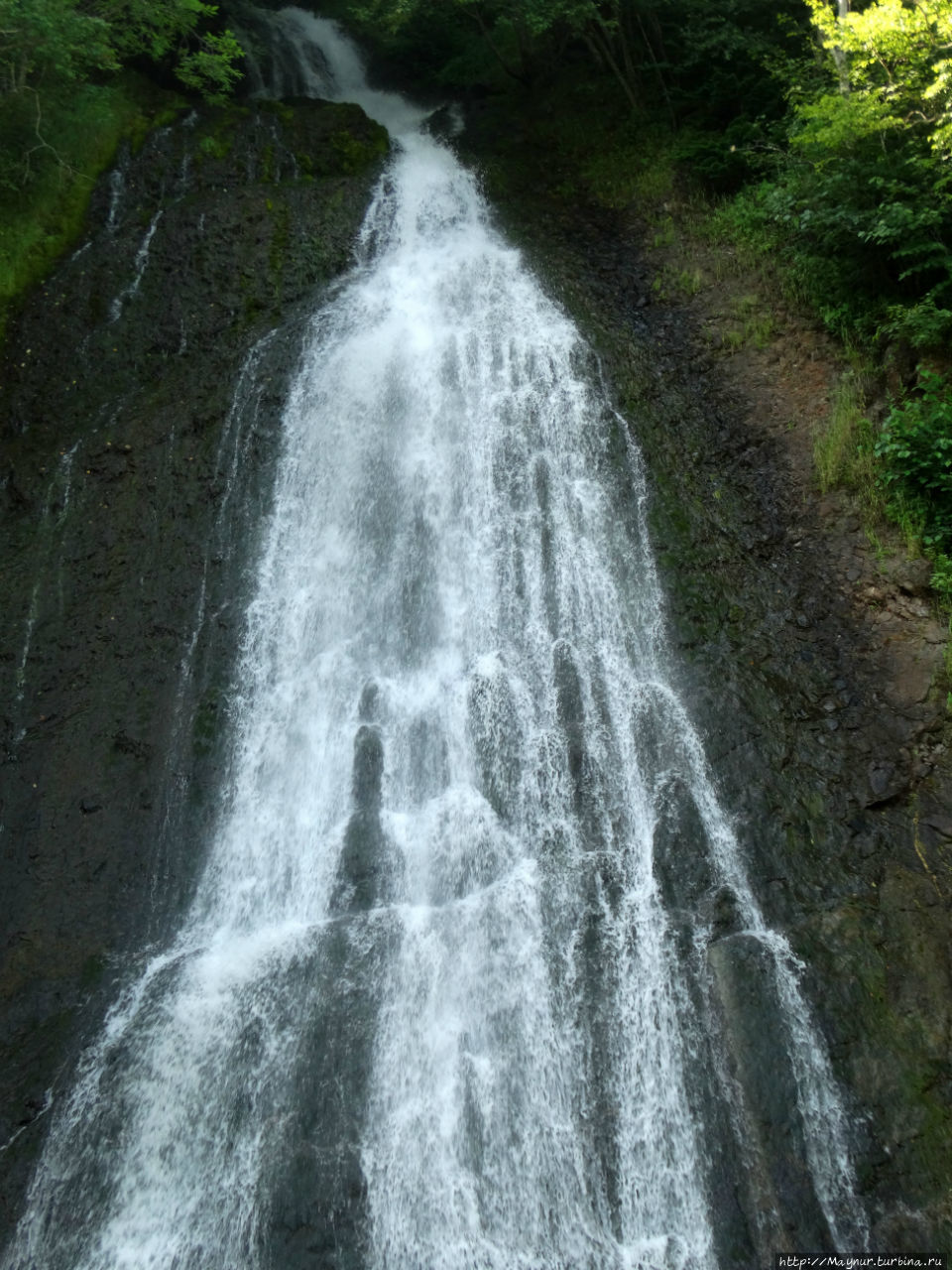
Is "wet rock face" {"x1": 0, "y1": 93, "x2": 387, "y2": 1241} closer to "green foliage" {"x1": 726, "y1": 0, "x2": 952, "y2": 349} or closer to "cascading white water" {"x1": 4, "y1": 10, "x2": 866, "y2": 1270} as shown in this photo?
"cascading white water" {"x1": 4, "y1": 10, "x2": 866, "y2": 1270}

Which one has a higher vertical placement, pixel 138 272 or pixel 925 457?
pixel 138 272

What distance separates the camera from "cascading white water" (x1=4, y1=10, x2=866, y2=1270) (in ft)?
17.6

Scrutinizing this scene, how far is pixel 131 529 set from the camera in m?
8.73

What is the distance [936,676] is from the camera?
7172mm

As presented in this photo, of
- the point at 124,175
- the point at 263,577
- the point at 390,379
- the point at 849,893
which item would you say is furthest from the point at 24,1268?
the point at 124,175

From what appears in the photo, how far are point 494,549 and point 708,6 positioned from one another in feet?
33.1

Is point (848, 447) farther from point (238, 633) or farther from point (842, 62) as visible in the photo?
point (238, 633)

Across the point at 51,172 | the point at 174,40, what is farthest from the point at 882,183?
the point at 174,40

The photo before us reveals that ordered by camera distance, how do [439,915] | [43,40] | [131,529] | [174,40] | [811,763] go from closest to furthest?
[439,915] < [811,763] < [131,529] < [43,40] < [174,40]

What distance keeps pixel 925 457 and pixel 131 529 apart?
8425mm

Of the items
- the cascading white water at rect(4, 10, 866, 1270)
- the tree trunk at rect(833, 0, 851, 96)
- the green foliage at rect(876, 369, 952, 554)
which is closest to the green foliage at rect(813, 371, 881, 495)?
the green foliage at rect(876, 369, 952, 554)

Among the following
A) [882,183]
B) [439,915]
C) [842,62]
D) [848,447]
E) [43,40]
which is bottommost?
[439,915]

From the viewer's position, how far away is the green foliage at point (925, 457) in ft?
25.4

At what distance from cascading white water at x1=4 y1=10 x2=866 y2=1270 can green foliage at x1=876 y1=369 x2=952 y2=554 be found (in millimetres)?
2637
